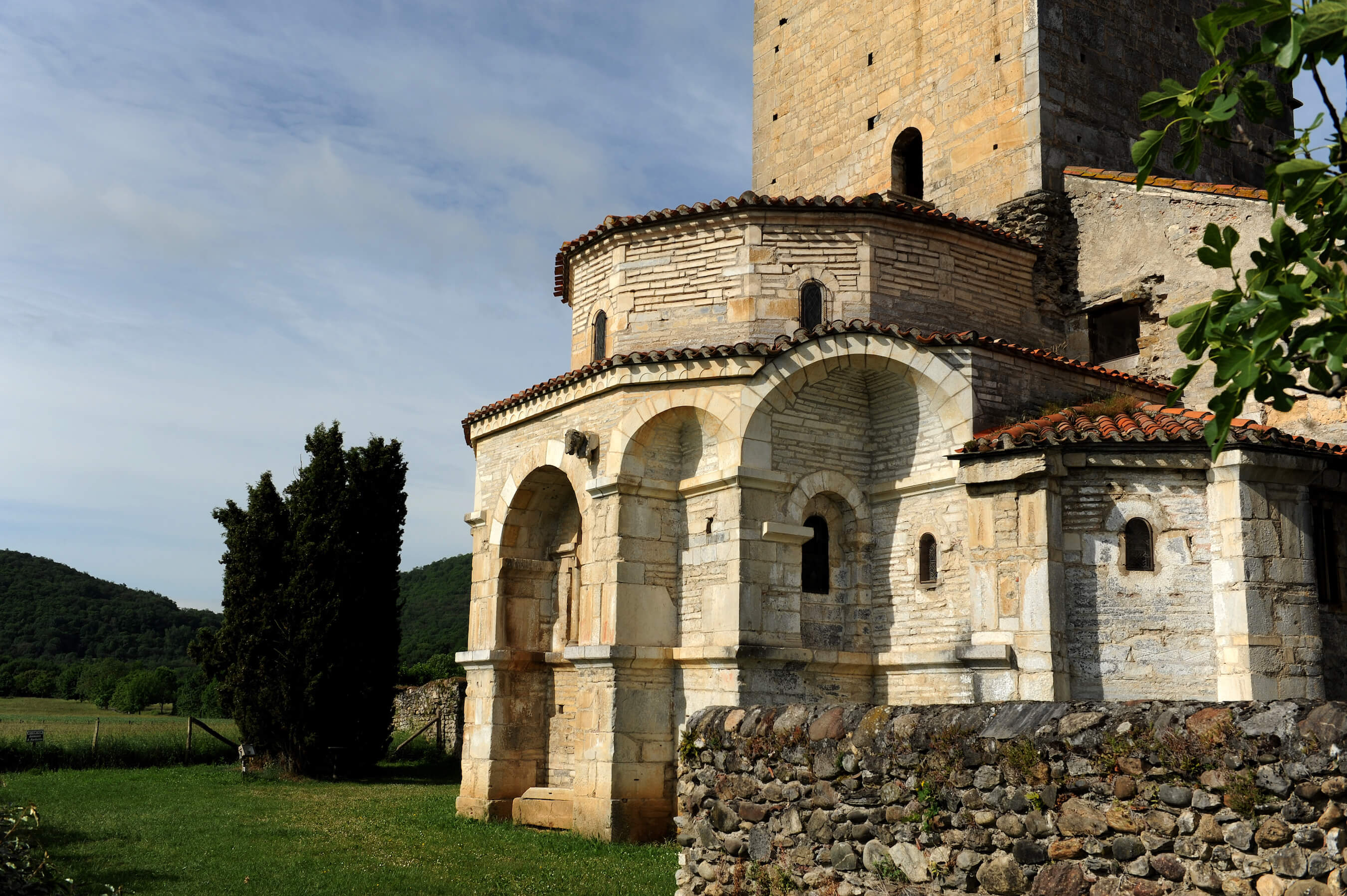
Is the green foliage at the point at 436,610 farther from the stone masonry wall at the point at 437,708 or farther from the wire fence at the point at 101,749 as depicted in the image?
the wire fence at the point at 101,749

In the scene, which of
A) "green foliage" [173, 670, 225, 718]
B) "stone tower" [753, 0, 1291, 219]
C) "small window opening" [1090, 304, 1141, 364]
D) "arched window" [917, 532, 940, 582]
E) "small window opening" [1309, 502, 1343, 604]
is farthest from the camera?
"green foliage" [173, 670, 225, 718]

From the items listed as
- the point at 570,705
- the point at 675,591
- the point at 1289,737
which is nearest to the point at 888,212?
the point at 675,591

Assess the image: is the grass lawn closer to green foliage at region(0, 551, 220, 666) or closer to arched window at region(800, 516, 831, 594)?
arched window at region(800, 516, 831, 594)

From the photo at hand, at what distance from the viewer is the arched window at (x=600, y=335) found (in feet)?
49.8

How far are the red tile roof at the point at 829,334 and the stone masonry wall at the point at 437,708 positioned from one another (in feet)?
40.6

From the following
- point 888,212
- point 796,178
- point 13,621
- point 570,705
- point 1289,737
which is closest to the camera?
point 1289,737

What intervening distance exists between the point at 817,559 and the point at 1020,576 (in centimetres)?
267

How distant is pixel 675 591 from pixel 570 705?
2884mm

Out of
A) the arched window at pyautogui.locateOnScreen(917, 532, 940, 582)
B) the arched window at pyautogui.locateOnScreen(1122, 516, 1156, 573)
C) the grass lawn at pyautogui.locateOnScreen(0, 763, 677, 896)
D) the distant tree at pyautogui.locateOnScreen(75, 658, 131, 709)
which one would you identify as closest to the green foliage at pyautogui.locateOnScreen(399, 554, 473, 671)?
the distant tree at pyautogui.locateOnScreen(75, 658, 131, 709)

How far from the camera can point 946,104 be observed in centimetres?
1752

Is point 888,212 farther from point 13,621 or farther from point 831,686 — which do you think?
point 13,621

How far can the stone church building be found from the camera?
11.0m

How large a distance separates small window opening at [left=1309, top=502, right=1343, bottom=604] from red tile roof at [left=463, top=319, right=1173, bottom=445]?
9.79ft

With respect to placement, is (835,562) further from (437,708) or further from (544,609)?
(437,708)
